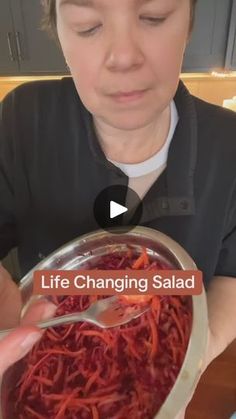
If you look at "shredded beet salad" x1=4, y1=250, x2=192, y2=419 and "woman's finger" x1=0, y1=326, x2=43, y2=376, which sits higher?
"woman's finger" x1=0, y1=326, x2=43, y2=376

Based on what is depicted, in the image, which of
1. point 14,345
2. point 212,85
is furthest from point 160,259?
point 212,85

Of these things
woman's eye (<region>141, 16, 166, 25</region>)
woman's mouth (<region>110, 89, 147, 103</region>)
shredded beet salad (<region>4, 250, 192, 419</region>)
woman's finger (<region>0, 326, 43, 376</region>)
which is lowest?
shredded beet salad (<region>4, 250, 192, 419</region>)

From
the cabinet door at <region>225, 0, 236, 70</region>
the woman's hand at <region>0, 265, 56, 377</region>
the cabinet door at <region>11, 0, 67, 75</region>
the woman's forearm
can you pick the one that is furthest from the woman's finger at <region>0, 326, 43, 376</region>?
the cabinet door at <region>225, 0, 236, 70</region>

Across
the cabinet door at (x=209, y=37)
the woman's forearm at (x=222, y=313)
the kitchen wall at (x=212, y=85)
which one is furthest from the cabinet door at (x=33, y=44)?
the woman's forearm at (x=222, y=313)

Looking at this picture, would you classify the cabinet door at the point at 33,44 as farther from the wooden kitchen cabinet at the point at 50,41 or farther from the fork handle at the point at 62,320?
the fork handle at the point at 62,320

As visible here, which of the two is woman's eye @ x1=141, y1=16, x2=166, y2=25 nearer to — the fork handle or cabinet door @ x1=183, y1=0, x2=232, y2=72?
the fork handle

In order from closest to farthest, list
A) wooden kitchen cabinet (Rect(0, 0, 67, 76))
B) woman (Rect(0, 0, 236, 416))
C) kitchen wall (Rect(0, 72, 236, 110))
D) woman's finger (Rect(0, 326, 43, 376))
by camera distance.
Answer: woman's finger (Rect(0, 326, 43, 376)) < woman (Rect(0, 0, 236, 416)) < wooden kitchen cabinet (Rect(0, 0, 67, 76)) < kitchen wall (Rect(0, 72, 236, 110))

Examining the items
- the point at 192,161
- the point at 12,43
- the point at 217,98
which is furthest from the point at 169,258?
the point at 217,98
